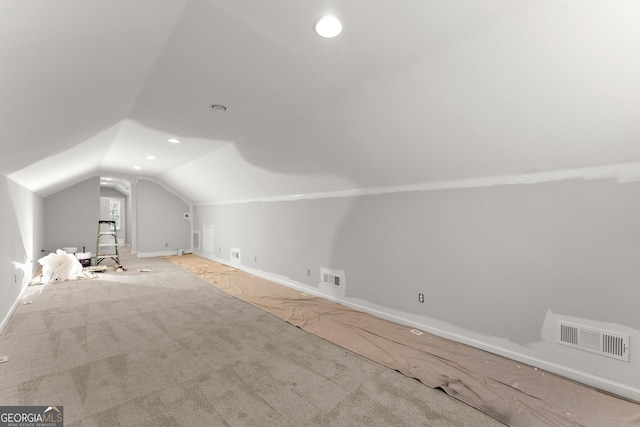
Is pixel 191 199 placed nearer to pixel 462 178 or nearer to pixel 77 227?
pixel 77 227

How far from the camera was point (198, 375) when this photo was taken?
220cm

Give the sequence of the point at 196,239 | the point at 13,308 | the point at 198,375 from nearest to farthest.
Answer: the point at 198,375, the point at 13,308, the point at 196,239

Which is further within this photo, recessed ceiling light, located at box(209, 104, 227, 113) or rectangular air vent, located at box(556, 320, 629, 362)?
recessed ceiling light, located at box(209, 104, 227, 113)

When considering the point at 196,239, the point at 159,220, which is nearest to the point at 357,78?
the point at 196,239

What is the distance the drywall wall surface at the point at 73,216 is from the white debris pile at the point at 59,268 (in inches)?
85.9

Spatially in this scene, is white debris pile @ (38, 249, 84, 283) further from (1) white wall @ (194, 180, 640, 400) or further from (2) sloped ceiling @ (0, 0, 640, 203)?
(1) white wall @ (194, 180, 640, 400)

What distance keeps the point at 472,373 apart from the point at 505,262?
1.02 meters

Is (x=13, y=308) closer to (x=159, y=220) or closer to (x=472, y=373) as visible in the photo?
(x=159, y=220)

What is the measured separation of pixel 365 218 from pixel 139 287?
4256 mm

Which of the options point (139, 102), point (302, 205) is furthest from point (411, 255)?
point (139, 102)

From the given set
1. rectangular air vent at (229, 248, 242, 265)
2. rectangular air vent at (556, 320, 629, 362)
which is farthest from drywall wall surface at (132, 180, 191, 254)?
rectangular air vent at (556, 320, 629, 362)

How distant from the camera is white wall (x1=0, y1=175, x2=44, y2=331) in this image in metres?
3.12

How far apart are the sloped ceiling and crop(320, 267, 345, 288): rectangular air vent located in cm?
153

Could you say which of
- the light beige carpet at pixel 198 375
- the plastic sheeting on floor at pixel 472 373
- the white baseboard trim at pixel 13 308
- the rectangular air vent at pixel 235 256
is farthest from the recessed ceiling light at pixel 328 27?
the rectangular air vent at pixel 235 256
